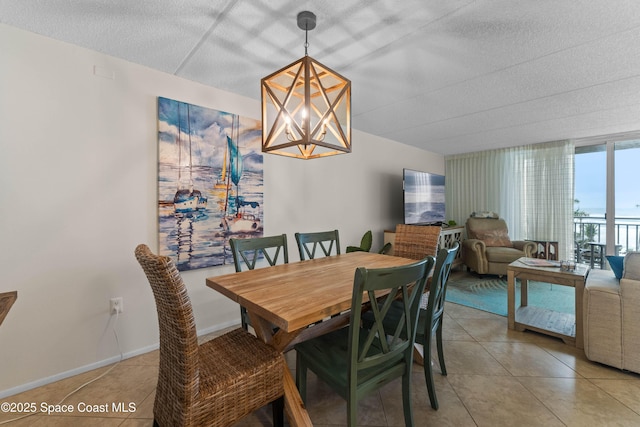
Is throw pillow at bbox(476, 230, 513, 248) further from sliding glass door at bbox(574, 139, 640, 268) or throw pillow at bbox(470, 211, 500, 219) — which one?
sliding glass door at bbox(574, 139, 640, 268)

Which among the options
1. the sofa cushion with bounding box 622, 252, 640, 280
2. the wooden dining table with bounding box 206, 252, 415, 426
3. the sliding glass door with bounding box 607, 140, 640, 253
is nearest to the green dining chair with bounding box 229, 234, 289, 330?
the wooden dining table with bounding box 206, 252, 415, 426

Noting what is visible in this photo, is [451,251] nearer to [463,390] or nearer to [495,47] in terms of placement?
[463,390]

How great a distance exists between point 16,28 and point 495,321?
14.3 feet

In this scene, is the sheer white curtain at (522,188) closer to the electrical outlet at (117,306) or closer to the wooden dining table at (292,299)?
the wooden dining table at (292,299)

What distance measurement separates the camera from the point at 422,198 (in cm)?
445

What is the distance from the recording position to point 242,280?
158 centimetres

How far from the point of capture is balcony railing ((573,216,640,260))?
396 centimetres

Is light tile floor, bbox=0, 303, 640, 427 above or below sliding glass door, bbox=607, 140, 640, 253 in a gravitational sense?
below

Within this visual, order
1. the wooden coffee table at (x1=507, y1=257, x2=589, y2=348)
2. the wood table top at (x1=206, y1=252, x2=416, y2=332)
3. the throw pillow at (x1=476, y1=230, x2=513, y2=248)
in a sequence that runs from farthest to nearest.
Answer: the throw pillow at (x1=476, y1=230, x2=513, y2=248) → the wooden coffee table at (x1=507, y1=257, x2=589, y2=348) → the wood table top at (x1=206, y1=252, x2=416, y2=332)

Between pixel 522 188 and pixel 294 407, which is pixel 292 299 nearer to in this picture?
pixel 294 407

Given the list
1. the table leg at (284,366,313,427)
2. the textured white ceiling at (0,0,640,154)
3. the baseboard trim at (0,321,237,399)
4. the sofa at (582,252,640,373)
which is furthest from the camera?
the sofa at (582,252,640,373)

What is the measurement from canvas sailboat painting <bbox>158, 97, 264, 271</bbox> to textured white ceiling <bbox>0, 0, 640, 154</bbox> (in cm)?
37

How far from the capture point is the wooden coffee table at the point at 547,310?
2188 millimetres

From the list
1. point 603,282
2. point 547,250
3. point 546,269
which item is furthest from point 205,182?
point 547,250
